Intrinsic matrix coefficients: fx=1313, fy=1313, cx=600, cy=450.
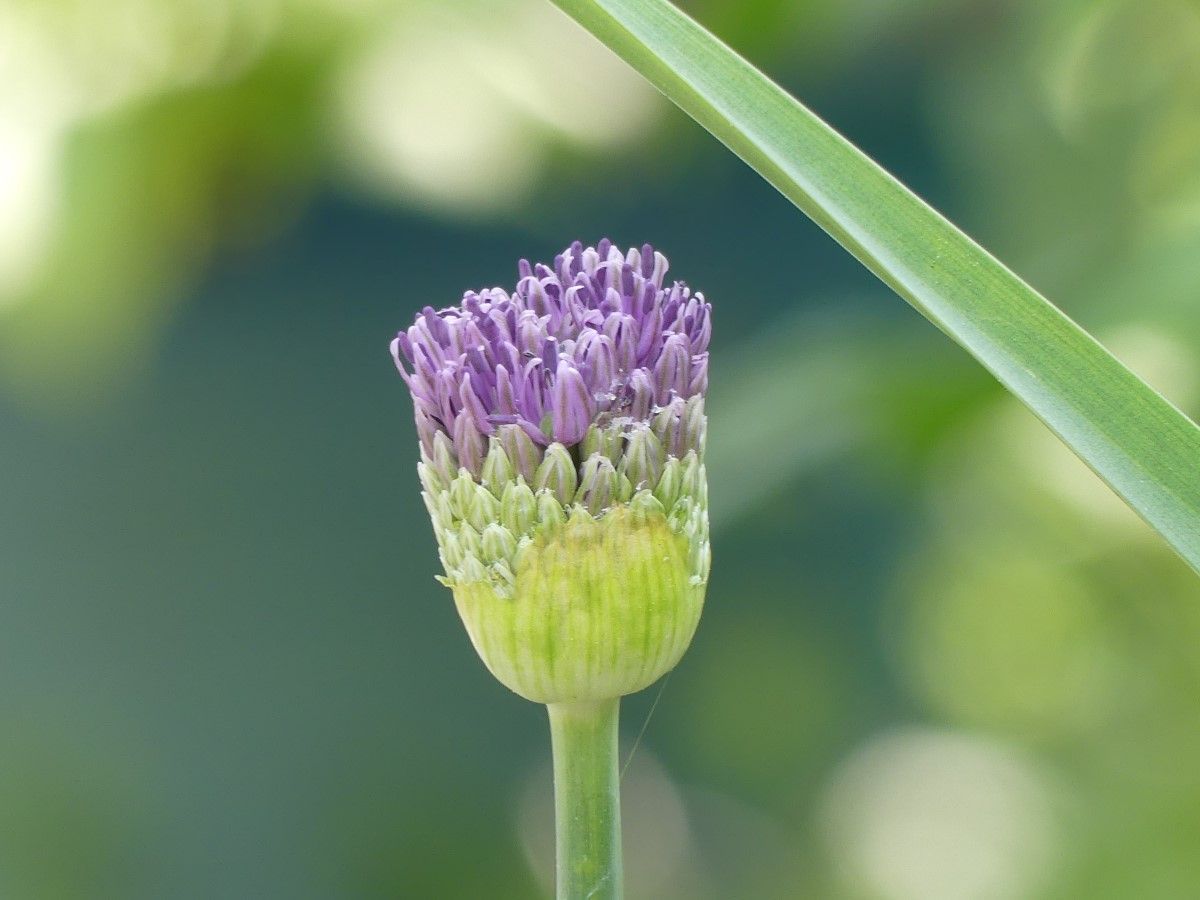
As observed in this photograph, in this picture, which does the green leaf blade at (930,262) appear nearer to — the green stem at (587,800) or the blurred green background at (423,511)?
the green stem at (587,800)

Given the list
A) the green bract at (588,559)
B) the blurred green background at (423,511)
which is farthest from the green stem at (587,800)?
the blurred green background at (423,511)

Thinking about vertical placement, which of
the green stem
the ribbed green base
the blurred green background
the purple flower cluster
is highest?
the blurred green background

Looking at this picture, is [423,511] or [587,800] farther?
[423,511]

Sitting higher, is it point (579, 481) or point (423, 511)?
point (423, 511)

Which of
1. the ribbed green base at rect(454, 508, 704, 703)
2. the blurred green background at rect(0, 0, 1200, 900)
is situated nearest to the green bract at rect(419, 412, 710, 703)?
the ribbed green base at rect(454, 508, 704, 703)

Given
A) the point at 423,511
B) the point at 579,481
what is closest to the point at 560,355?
the point at 579,481

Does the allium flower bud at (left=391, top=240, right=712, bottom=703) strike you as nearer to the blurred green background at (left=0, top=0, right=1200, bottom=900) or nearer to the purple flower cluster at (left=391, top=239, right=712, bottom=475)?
the purple flower cluster at (left=391, top=239, right=712, bottom=475)

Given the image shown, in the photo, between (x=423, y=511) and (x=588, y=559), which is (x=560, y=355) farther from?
(x=423, y=511)
